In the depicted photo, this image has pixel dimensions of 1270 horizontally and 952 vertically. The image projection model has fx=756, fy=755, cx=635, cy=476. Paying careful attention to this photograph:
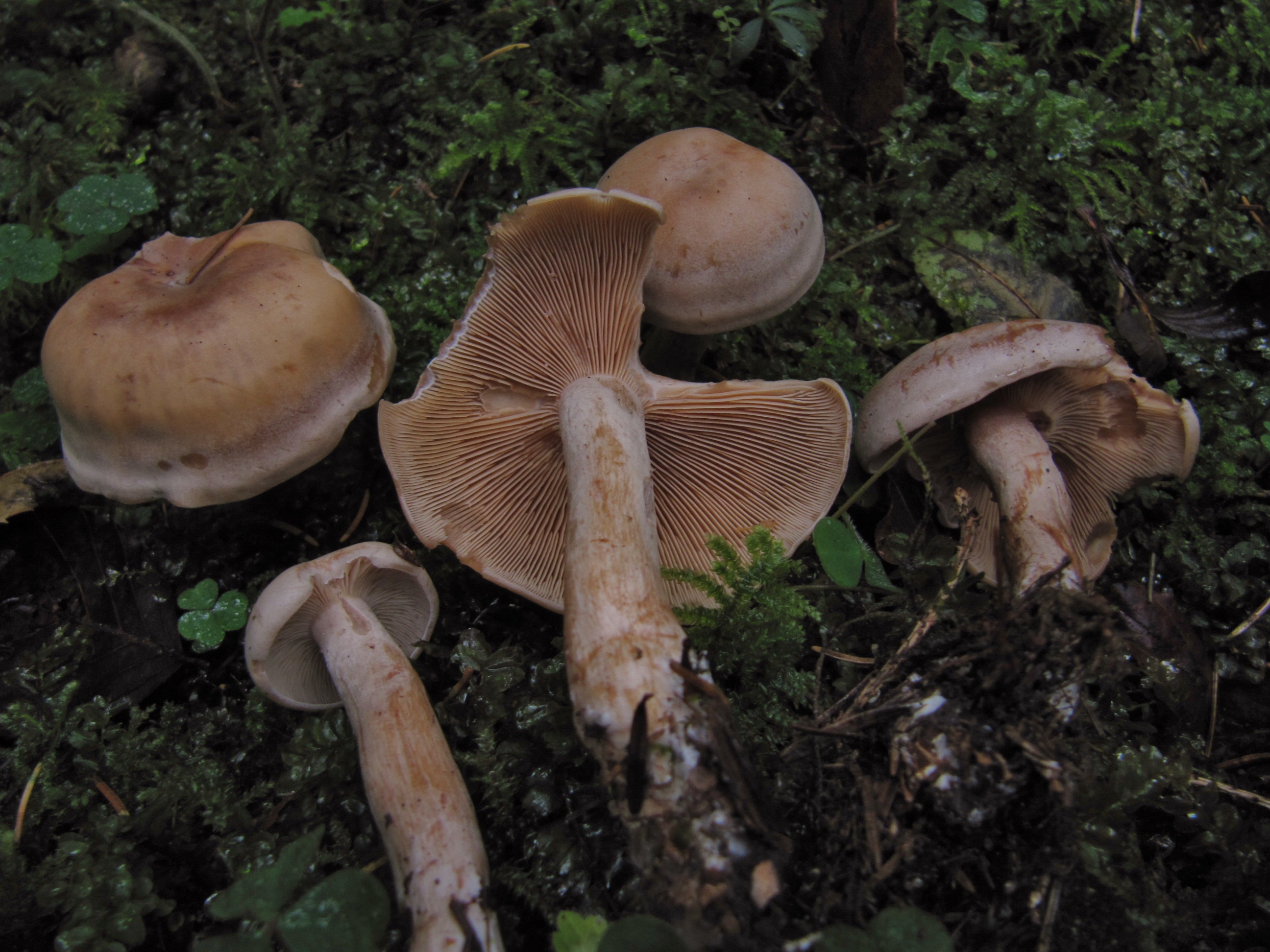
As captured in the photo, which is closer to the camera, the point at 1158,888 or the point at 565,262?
the point at 1158,888

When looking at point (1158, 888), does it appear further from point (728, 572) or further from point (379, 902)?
point (379, 902)

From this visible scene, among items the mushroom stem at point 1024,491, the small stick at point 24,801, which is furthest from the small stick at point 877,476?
the small stick at point 24,801

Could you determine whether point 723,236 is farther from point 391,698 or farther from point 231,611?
point 231,611

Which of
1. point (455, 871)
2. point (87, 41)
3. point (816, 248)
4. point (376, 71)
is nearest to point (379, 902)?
point (455, 871)

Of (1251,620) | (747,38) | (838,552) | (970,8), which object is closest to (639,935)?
(838,552)

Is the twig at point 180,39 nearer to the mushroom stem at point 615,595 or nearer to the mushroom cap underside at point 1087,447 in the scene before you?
the mushroom stem at point 615,595
